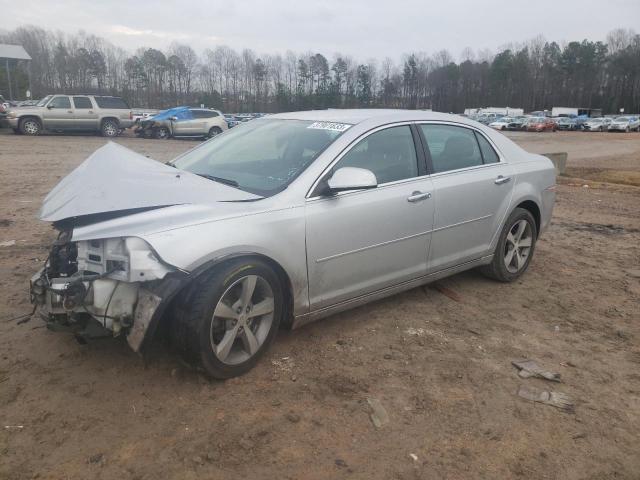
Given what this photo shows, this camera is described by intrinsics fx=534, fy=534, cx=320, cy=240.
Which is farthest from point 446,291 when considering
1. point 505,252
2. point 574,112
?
point 574,112

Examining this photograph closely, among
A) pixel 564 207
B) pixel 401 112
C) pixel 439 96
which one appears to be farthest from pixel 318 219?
pixel 439 96

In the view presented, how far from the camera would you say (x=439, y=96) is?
340ft

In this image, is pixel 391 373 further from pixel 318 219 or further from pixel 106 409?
pixel 106 409

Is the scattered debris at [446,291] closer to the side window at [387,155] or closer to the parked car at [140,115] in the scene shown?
the side window at [387,155]

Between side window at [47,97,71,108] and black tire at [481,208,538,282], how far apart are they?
23128mm

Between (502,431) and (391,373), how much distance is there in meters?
0.77

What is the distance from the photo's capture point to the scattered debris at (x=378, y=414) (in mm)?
2844

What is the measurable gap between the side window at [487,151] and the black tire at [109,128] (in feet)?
75.5

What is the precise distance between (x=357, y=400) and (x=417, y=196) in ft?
5.34

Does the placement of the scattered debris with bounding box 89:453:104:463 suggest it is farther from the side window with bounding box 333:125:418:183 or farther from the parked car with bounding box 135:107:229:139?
the parked car with bounding box 135:107:229:139

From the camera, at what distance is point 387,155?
398cm

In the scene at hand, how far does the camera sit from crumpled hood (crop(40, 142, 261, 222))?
301cm

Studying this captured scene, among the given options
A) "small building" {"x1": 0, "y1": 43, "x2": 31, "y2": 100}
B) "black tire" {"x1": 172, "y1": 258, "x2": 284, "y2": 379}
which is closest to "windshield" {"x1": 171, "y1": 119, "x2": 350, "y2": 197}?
"black tire" {"x1": 172, "y1": 258, "x2": 284, "y2": 379}

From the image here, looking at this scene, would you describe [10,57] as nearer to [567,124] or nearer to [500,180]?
[500,180]
